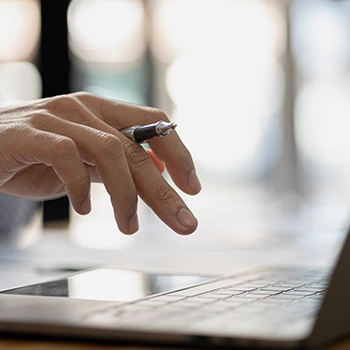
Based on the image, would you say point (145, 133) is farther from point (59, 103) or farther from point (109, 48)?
point (109, 48)

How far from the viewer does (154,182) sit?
31.7 inches

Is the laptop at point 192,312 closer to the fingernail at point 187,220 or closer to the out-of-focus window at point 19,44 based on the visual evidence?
the fingernail at point 187,220

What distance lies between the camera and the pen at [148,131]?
0.81 meters

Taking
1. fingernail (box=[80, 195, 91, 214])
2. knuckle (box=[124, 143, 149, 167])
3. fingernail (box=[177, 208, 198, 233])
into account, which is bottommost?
fingernail (box=[177, 208, 198, 233])

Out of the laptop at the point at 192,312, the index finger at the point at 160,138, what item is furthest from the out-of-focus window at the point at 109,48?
the laptop at the point at 192,312

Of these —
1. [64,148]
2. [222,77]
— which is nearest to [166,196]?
[64,148]

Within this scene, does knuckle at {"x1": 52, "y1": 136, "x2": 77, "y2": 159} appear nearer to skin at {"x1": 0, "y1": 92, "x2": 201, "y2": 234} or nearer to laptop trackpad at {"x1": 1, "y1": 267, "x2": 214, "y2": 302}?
skin at {"x1": 0, "y1": 92, "x2": 201, "y2": 234}

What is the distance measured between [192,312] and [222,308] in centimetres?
3

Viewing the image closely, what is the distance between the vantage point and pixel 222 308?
51cm

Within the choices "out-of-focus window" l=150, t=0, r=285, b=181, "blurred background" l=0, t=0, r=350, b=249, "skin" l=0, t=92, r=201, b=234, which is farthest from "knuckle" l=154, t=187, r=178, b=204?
"out-of-focus window" l=150, t=0, r=285, b=181

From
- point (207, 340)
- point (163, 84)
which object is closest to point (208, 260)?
point (207, 340)

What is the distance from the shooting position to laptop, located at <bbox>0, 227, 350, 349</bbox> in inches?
Result: 17.0

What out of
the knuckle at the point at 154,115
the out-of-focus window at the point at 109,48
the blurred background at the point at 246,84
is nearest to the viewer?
the knuckle at the point at 154,115

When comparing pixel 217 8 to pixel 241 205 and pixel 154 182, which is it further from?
pixel 154 182
